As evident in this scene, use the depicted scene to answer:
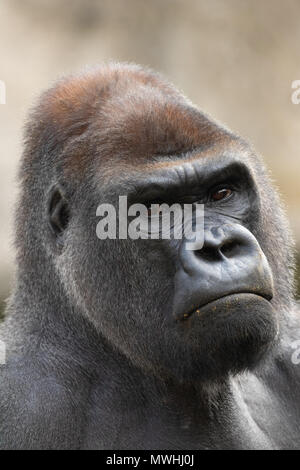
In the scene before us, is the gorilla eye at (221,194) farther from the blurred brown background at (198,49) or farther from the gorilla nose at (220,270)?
the blurred brown background at (198,49)

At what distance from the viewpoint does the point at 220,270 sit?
3.18 m

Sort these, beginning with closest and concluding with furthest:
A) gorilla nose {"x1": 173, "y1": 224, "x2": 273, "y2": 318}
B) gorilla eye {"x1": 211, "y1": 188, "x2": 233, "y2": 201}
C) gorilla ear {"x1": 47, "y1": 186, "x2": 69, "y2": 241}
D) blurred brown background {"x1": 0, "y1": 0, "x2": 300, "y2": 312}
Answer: gorilla nose {"x1": 173, "y1": 224, "x2": 273, "y2": 318} → gorilla eye {"x1": 211, "y1": 188, "x2": 233, "y2": 201} → gorilla ear {"x1": 47, "y1": 186, "x2": 69, "y2": 241} → blurred brown background {"x1": 0, "y1": 0, "x2": 300, "y2": 312}

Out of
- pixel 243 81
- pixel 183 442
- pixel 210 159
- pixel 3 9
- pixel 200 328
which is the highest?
pixel 3 9

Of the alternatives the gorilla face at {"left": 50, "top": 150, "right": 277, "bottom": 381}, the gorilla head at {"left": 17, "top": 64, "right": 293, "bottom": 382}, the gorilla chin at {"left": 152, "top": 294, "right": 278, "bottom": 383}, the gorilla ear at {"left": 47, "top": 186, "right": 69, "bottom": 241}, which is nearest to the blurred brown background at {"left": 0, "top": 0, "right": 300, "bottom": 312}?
the gorilla head at {"left": 17, "top": 64, "right": 293, "bottom": 382}

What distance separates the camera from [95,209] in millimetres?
3678

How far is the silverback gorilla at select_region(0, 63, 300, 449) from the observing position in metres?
3.37

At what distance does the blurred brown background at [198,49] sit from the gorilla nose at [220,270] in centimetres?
614

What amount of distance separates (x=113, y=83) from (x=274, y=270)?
53.9 inches

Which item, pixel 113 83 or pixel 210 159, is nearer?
pixel 210 159

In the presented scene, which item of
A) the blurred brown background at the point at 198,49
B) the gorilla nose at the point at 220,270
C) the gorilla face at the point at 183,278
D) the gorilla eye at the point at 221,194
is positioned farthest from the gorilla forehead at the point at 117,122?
the blurred brown background at the point at 198,49

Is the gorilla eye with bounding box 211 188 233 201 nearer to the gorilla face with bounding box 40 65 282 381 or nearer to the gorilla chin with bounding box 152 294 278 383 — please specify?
the gorilla face with bounding box 40 65 282 381

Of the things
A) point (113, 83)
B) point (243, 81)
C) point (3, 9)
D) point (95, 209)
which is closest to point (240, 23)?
point (243, 81)

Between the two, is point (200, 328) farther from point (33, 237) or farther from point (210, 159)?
point (33, 237)

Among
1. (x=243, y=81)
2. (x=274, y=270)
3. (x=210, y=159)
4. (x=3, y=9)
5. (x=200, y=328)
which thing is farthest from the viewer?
(x=243, y=81)
